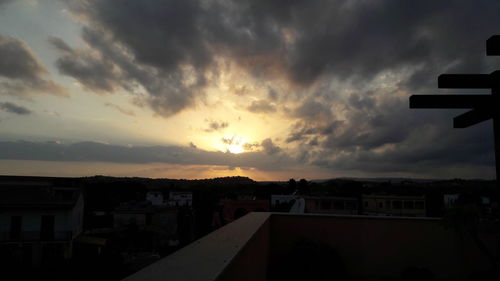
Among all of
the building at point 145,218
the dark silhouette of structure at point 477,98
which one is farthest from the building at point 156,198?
the dark silhouette of structure at point 477,98

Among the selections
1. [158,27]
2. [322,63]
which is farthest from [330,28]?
[158,27]

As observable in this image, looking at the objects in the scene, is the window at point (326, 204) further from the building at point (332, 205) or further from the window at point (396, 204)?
the window at point (396, 204)

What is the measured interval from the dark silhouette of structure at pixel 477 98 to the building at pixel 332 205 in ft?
80.3

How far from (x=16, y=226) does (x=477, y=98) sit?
22808mm

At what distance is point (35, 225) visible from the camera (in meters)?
18.2

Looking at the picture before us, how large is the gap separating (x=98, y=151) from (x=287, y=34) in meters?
14.5

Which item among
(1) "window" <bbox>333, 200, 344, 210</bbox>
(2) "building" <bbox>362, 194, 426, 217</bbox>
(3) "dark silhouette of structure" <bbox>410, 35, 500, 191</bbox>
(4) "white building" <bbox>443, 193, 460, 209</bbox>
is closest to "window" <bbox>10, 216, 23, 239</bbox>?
(4) "white building" <bbox>443, 193, 460, 209</bbox>

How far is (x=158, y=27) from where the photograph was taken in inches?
259

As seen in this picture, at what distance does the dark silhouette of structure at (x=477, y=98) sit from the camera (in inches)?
66.8

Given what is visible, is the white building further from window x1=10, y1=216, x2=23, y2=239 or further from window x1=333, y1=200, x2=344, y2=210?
window x1=10, y1=216, x2=23, y2=239

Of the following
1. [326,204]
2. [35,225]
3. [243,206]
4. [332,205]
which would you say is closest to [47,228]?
[35,225]

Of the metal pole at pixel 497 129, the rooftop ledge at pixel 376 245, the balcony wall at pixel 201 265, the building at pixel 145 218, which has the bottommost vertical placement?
the building at pixel 145 218

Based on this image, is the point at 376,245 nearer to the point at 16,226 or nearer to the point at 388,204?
the point at 16,226

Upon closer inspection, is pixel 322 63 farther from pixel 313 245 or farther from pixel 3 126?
pixel 3 126
